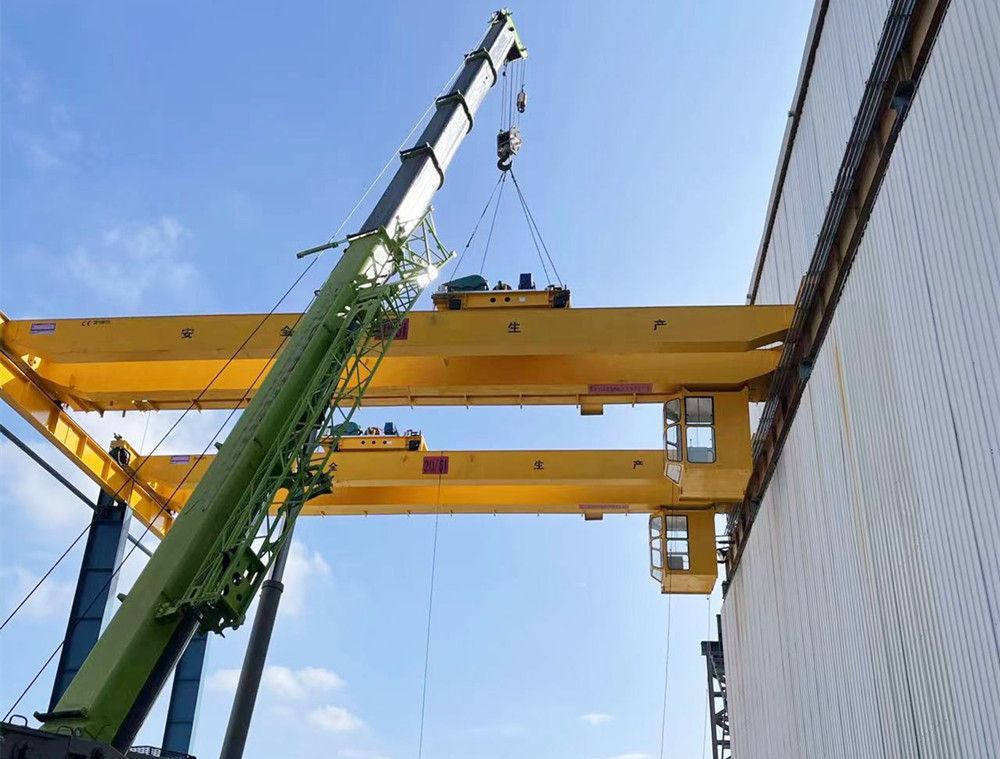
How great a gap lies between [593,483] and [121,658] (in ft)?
34.0

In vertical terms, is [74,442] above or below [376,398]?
below

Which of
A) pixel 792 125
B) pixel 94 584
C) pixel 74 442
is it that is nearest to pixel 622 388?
pixel 792 125

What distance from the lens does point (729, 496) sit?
1650 cm

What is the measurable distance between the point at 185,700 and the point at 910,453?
15.9 metres

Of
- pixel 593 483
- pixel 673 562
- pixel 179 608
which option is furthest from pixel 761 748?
pixel 179 608

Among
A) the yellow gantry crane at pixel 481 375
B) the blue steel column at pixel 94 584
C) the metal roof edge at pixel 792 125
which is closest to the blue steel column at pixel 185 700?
the blue steel column at pixel 94 584

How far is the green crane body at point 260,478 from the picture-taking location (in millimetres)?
Answer: 9164

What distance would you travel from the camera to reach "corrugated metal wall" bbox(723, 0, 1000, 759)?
7.75 m

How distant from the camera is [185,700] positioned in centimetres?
1973

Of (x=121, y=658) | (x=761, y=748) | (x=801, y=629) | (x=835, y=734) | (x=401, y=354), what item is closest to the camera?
(x=121, y=658)

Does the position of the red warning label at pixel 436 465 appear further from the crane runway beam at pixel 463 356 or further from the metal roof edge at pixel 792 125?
the metal roof edge at pixel 792 125

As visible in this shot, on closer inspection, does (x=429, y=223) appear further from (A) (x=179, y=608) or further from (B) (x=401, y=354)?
(A) (x=179, y=608)

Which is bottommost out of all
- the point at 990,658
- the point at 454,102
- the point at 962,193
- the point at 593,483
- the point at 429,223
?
the point at 990,658

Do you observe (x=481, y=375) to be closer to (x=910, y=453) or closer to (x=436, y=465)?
(x=436, y=465)
